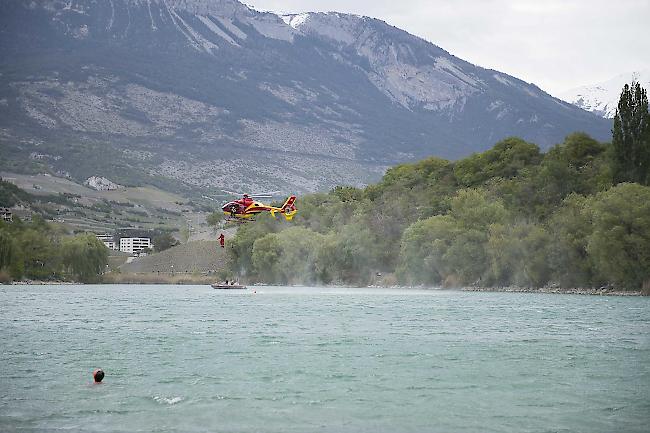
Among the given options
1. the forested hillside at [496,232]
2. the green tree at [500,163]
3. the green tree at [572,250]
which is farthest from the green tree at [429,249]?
the green tree at [500,163]

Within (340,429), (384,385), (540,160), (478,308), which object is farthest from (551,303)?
(540,160)

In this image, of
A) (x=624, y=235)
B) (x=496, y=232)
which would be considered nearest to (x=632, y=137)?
(x=496, y=232)

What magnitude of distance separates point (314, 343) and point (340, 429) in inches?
1015

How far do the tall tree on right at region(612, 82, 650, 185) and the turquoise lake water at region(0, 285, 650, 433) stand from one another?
2435 inches

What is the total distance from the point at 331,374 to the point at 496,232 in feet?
337

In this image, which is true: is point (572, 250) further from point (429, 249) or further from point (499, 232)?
point (429, 249)

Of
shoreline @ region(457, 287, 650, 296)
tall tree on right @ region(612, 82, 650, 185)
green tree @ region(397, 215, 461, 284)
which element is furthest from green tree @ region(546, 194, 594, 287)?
green tree @ region(397, 215, 461, 284)

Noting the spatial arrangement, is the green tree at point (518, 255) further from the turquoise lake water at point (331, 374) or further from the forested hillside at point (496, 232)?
the turquoise lake water at point (331, 374)

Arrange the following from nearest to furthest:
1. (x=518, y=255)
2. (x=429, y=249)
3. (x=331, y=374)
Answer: (x=331, y=374) → (x=518, y=255) → (x=429, y=249)

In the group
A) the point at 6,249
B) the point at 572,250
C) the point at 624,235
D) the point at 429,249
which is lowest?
the point at 6,249

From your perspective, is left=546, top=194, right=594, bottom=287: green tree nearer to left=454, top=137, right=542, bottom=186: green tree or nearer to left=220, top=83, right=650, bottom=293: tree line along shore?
left=220, top=83, right=650, bottom=293: tree line along shore

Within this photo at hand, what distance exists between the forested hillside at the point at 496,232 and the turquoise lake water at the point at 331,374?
40.7 meters

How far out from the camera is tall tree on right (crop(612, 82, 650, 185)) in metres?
132

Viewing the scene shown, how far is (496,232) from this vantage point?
14212cm
